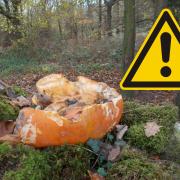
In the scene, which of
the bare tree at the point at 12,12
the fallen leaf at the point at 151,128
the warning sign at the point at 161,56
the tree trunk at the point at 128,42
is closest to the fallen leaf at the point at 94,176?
the fallen leaf at the point at 151,128

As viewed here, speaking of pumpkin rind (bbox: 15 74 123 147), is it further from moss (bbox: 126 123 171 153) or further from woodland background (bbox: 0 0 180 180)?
moss (bbox: 126 123 171 153)

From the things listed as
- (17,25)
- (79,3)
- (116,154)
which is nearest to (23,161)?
(116,154)

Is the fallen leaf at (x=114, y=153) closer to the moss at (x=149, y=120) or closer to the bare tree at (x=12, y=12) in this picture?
the moss at (x=149, y=120)

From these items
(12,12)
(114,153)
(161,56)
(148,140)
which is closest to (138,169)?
(114,153)

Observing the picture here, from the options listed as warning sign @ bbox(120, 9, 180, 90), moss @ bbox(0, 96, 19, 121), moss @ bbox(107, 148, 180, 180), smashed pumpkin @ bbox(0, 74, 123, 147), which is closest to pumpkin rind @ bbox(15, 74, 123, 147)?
smashed pumpkin @ bbox(0, 74, 123, 147)

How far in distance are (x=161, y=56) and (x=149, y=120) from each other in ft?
4.08

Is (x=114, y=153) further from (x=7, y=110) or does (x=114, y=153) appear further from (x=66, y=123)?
(x=7, y=110)

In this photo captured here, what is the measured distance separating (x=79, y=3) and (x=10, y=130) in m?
21.7

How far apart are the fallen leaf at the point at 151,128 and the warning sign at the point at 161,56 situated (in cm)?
87

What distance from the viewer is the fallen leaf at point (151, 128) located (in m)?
3.69

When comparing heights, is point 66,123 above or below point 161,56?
below

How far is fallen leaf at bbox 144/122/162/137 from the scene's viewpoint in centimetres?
369

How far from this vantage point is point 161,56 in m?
2.91

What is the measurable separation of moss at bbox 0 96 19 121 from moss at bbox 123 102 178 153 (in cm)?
116
